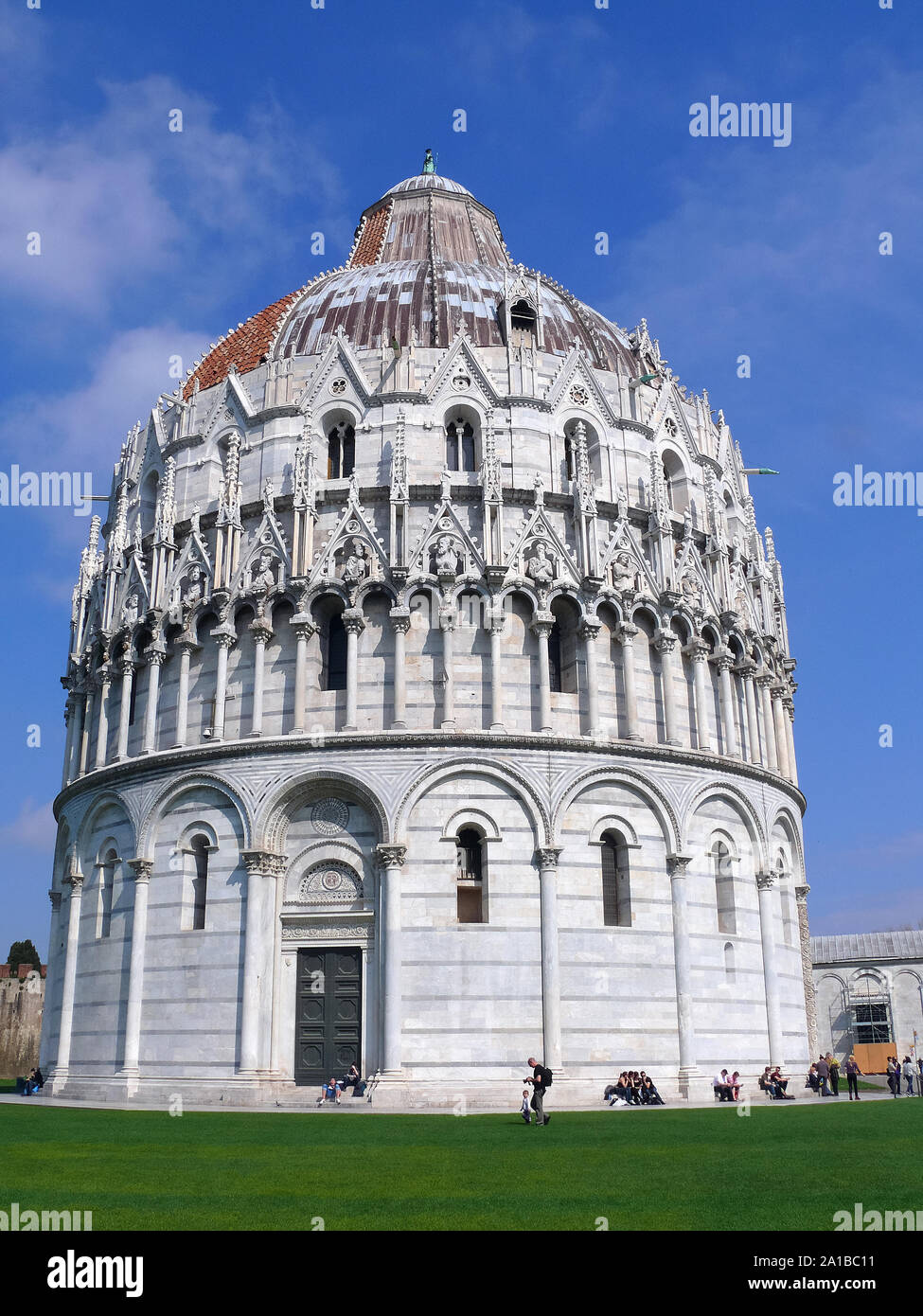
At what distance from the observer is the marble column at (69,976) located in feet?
117

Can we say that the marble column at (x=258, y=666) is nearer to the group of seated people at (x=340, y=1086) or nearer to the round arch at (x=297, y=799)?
the round arch at (x=297, y=799)

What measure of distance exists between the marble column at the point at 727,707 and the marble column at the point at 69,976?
20.7m

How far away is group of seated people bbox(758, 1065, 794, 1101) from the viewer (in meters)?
33.6

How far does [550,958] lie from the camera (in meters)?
31.1

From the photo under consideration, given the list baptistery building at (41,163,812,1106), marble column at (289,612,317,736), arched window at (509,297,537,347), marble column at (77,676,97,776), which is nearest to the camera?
baptistery building at (41,163,812,1106)

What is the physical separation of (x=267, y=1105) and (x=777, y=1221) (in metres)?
21.5

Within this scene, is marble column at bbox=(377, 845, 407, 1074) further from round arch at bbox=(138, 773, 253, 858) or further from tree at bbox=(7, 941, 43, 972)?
tree at bbox=(7, 941, 43, 972)

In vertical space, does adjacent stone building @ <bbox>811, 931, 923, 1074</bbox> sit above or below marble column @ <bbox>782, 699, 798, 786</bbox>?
below

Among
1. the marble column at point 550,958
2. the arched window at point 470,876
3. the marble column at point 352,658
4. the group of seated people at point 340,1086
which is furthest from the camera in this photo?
the marble column at point 352,658

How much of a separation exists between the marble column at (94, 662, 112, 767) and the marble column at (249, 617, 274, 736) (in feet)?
21.4

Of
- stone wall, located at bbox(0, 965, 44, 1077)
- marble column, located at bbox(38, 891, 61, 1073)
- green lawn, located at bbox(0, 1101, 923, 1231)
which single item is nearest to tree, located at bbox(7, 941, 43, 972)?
stone wall, located at bbox(0, 965, 44, 1077)

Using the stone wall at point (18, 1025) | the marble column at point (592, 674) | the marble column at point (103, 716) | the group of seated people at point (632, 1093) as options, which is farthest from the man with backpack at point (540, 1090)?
the stone wall at point (18, 1025)

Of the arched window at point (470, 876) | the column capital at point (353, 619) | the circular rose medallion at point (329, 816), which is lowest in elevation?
the arched window at point (470, 876)

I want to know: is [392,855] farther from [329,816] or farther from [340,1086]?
[340,1086]
